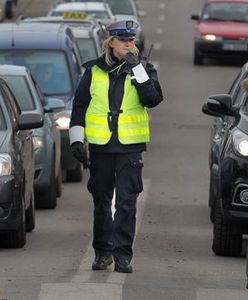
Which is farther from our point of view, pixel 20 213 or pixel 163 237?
pixel 163 237

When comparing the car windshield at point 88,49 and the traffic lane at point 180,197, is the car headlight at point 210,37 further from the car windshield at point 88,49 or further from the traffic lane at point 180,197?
the car windshield at point 88,49

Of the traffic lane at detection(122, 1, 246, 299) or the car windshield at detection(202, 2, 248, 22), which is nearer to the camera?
the traffic lane at detection(122, 1, 246, 299)

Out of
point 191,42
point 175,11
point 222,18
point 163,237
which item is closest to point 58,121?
point 163,237

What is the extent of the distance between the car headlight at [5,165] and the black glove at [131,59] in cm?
184

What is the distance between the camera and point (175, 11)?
50.2 metres

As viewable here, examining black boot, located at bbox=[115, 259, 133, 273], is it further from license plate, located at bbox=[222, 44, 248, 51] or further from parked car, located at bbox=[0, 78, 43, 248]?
license plate, located at bbox=[222, 44, 248, 51]

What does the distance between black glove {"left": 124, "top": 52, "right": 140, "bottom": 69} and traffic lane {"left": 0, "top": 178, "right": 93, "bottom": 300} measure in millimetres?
1565

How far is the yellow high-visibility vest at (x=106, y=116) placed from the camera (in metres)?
10.4

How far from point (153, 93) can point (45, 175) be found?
4.74 meters

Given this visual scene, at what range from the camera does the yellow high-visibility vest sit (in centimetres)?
1035

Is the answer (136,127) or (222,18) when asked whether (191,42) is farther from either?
(136,127)

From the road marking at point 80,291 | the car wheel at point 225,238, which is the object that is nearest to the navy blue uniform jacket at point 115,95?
the road marking at point 80,291

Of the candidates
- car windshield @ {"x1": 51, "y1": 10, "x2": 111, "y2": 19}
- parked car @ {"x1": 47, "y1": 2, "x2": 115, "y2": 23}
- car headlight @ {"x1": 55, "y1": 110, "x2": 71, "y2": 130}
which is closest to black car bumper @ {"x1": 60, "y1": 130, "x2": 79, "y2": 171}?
car headlight @ {"x1": 55, "y1": 110, "x2": 71, "y2": 130}

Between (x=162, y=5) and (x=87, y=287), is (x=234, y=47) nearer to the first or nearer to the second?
(x=162, y=5)
